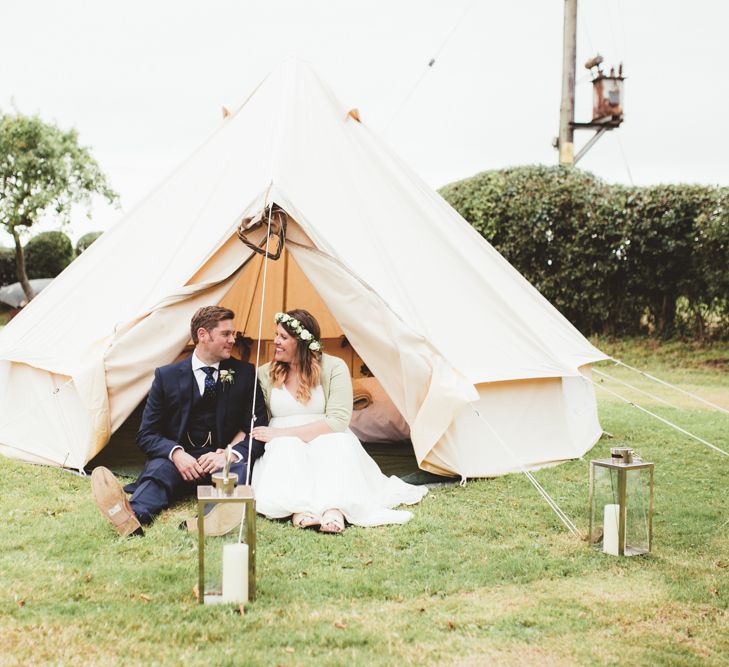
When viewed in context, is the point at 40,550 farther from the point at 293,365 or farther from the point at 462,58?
the point at 462,58

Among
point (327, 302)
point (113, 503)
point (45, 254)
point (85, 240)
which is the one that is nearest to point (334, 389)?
point (327, 302)

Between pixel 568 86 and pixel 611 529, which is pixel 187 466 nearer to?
pixel 611 529

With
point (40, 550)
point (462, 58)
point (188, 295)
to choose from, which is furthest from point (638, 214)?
point (40, 550)

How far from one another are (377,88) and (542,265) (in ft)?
14.2

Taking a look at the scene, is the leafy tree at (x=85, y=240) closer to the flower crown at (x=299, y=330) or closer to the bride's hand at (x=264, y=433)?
the flower crown at (x=299, y=330)

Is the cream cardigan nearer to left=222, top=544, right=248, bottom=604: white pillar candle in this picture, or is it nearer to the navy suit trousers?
the navy suit trousers

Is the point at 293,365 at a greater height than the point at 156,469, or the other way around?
the point at 293,365

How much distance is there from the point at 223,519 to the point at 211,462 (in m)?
1.22

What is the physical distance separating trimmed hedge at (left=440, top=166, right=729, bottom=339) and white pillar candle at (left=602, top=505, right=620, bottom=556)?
24.2 feet

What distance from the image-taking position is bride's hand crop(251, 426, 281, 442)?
4.44 m

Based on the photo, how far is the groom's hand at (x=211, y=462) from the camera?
Result: 4219 millimetres

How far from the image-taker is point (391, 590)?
10.4 feet

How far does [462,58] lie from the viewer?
1152 cm

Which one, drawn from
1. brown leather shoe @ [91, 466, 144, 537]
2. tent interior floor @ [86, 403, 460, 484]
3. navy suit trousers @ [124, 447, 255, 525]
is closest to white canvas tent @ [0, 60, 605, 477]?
tent interior floor @ [86, 403, 460, 484]
